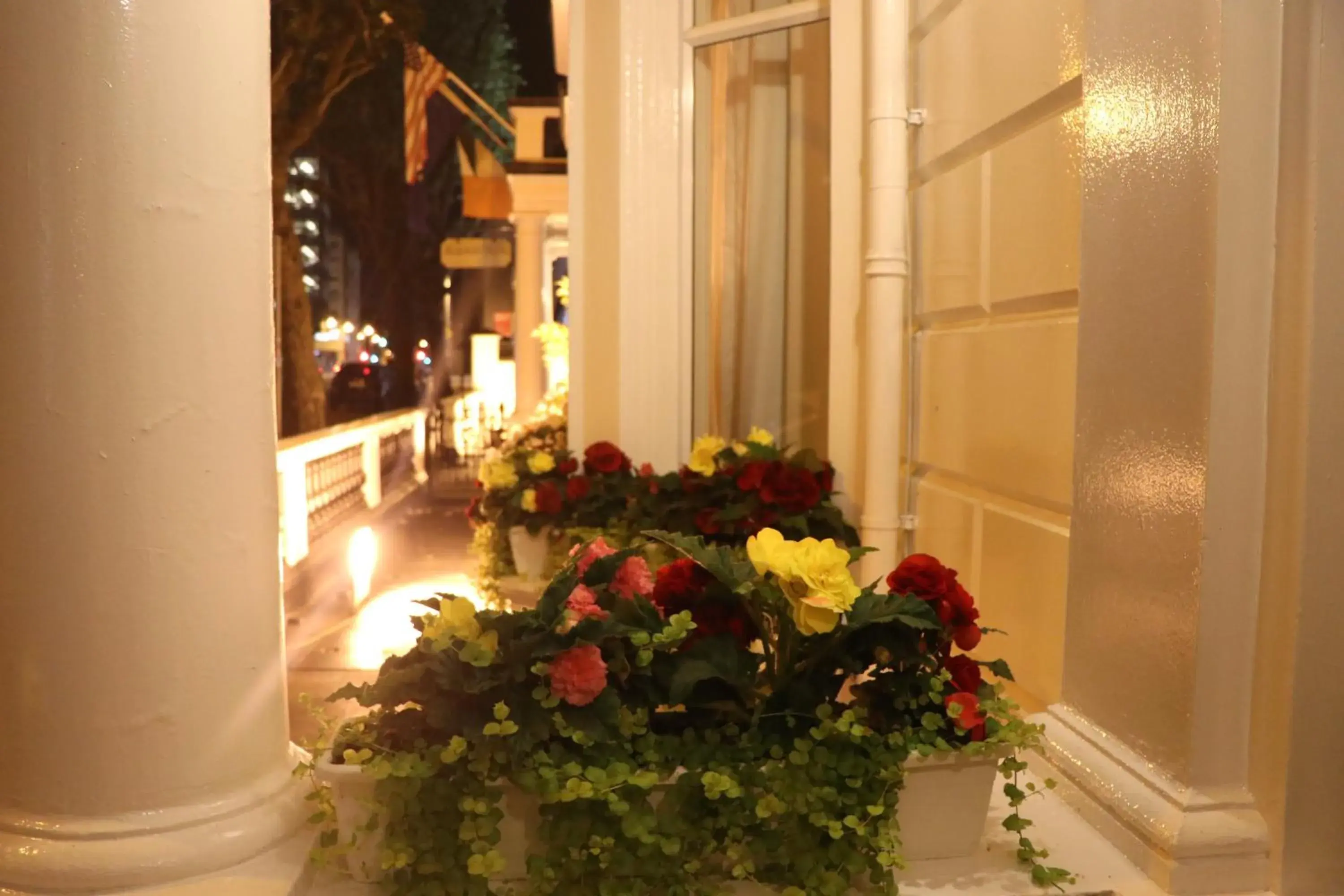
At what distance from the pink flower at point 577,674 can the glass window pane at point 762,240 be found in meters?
2.53

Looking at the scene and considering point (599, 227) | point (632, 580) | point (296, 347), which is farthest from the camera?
point (296, 347)

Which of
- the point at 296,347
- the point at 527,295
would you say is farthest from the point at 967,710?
the point at 296,347

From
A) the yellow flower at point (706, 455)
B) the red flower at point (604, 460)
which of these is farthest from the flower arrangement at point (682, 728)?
the red flower at point (604, 460)

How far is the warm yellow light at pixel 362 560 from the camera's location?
7.29 meters

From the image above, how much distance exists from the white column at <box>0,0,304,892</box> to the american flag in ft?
33.9

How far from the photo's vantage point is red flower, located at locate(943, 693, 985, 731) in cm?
168

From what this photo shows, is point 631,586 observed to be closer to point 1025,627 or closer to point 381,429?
point 1025,627

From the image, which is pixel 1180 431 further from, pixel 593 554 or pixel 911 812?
pixel 593 554

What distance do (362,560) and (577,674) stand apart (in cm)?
724

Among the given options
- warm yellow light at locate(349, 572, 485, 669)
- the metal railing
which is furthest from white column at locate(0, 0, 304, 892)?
the metal railing

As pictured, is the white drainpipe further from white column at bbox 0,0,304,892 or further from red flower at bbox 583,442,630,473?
white column at bbox 0,0,304,892

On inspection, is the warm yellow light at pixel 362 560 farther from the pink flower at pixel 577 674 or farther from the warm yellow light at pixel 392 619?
the pink flower at pixel 577 674

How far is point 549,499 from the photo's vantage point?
3936 millimetres

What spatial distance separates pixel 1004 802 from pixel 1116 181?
3.62ft
